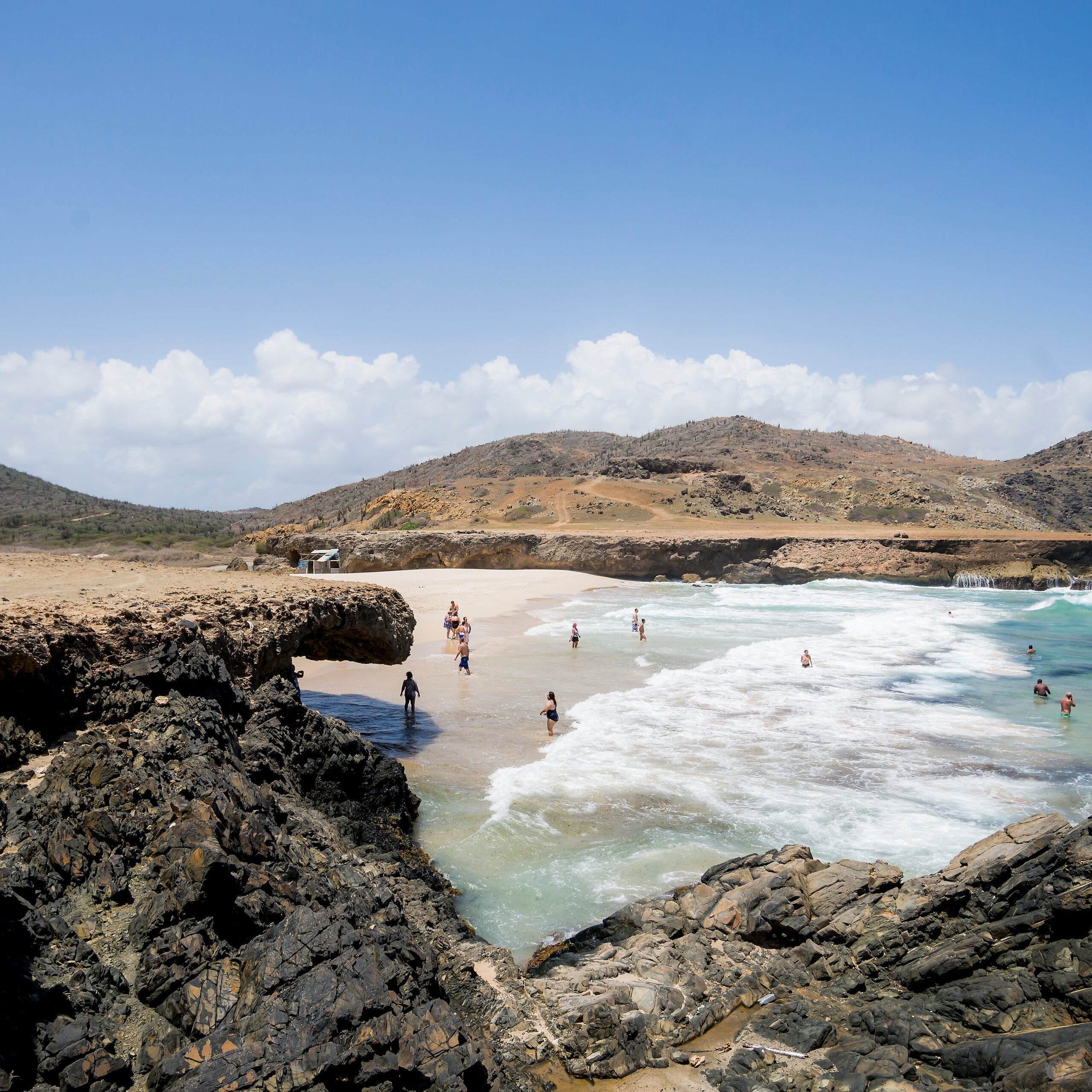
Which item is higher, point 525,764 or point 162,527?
point 162,527

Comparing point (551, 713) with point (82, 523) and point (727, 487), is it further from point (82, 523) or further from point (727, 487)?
point (727, 487)

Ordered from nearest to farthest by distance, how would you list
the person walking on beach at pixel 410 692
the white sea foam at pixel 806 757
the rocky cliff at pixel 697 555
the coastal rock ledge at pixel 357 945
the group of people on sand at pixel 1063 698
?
the coastal rock ledge at pixel 357 945 < the white sea foam at pixel 806 757 < the person walking on beach at pixel 410 692 < the group of people on sand at pixel 1063 698 < the rocky cliff at pixel 697 555

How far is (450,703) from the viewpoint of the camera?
1582 cm

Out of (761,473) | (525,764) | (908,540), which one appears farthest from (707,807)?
(761,473)

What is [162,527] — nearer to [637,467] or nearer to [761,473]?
[637,467]

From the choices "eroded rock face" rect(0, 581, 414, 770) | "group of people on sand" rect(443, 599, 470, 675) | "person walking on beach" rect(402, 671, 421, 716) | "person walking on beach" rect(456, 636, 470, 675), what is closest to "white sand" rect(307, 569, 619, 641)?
"group of people on sand" rect(443, 599, 470, 675)

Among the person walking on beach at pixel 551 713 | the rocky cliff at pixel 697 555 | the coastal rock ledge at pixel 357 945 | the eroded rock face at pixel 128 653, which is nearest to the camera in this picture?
the coastal rock ledge at pixel 357 945

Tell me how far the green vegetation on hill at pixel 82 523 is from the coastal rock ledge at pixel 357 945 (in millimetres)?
37797

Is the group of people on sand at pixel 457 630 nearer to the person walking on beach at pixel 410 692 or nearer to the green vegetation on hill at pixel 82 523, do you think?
the person walking on beach at pixel 410 692

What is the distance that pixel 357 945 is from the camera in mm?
4121

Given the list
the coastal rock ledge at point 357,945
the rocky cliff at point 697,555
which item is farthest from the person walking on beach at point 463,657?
the rocky cliff at point 697,555

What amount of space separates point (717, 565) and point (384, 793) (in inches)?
1554

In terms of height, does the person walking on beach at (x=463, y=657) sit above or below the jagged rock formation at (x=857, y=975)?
above

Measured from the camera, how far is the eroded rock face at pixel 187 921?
344cm
